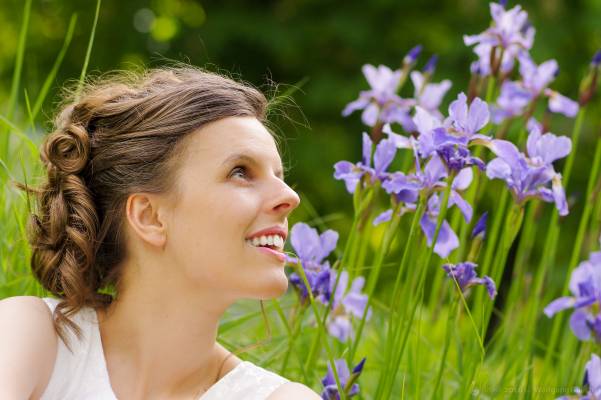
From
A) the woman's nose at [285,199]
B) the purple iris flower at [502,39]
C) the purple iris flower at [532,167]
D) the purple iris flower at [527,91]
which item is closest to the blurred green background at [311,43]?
the purple iris flower at [527,91]

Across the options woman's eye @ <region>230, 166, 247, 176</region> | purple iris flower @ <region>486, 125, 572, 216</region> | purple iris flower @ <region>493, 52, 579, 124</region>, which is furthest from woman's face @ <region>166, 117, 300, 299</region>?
purple iris flower @ <region>493, 52, 579, 124</region>

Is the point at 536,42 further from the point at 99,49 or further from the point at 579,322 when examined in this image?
the point at 579,322

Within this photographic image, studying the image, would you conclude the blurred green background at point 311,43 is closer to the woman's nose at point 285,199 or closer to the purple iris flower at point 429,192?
the purple iris flower at point 429,192

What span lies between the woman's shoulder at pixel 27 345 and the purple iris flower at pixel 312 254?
458mm

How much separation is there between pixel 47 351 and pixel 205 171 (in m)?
0.38

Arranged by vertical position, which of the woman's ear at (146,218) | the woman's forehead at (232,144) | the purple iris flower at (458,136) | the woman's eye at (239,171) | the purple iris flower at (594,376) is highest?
the purple iris flower at (458,136)

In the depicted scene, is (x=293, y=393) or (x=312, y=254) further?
(x=312, y=254)

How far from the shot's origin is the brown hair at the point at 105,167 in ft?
5.07

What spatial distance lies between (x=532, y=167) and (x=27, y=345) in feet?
2.93

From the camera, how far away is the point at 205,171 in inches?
58.8

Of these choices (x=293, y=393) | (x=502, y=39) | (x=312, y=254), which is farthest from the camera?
(x=502, y=39)

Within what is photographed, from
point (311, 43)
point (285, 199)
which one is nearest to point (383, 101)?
point (285, 199)

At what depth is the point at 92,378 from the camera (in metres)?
1.52

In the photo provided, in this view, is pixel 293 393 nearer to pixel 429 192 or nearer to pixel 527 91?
pixel 429 192
